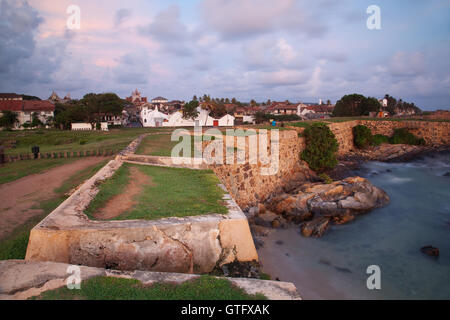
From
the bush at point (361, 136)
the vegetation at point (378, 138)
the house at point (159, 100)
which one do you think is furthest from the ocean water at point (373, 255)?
the house at point (159, 100)

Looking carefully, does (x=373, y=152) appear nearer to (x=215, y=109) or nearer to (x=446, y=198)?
(x=446, y=198)

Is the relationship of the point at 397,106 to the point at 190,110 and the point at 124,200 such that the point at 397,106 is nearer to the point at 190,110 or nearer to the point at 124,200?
the point at 190,110

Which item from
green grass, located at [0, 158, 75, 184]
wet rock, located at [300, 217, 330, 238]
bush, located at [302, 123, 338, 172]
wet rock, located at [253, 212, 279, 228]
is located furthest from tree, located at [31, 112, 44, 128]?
wet rock, located at [300, 217, 330, 238]

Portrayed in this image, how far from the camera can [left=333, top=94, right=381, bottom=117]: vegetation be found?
39.5 meters

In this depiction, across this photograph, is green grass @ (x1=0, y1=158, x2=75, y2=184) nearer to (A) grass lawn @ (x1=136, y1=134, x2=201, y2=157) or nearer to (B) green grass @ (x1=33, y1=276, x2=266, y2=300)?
(A) grass lawn @ (x1=136, y1=134, x2=201, y2=157)

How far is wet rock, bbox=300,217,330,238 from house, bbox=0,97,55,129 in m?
47.9

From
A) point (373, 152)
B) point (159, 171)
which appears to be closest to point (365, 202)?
point (159, 171)

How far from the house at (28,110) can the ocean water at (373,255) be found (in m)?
48.5

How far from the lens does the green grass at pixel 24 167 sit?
10.8m

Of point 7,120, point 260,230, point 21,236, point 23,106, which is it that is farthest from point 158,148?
point 23,106

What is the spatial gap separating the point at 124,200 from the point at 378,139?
2783 centimetres

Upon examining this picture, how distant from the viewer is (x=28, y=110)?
45281 mm
